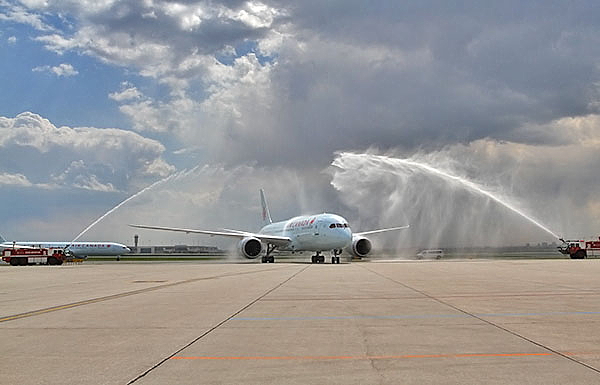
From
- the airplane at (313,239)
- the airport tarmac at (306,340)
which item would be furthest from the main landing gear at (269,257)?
the airport tarmac at (306,340)

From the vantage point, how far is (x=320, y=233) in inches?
2100

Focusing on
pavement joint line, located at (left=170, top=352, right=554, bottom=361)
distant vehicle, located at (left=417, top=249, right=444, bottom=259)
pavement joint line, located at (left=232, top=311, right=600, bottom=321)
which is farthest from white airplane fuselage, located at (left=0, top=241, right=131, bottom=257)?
pavement joint line, located at (left=170, top=352, right=554, bottom=361)

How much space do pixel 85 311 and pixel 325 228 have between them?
132 feet

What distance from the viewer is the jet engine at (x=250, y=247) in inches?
2242

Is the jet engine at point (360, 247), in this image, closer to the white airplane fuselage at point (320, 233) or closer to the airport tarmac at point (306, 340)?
the white airplane fuselage at point (320, 233)

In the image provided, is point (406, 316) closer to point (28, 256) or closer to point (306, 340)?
point (306, 340)

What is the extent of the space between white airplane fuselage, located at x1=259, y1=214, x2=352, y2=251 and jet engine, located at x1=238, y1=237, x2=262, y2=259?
4231 mm

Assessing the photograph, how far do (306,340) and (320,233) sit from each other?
44319 millimetres

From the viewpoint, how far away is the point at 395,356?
7.67m

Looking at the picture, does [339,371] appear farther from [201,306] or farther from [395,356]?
[201,306]

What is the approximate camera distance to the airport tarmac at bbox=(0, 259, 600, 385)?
21.7ft

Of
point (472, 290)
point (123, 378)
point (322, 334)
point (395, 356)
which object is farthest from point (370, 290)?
point (123, 378)

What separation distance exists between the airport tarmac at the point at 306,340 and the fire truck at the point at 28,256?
49.0 metres

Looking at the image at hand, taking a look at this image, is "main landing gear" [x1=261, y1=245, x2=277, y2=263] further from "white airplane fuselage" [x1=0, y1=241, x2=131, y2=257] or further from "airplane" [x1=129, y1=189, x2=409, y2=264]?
"white airplane fuselage" [x1=0, y1=241, x2=131, y2=257]
